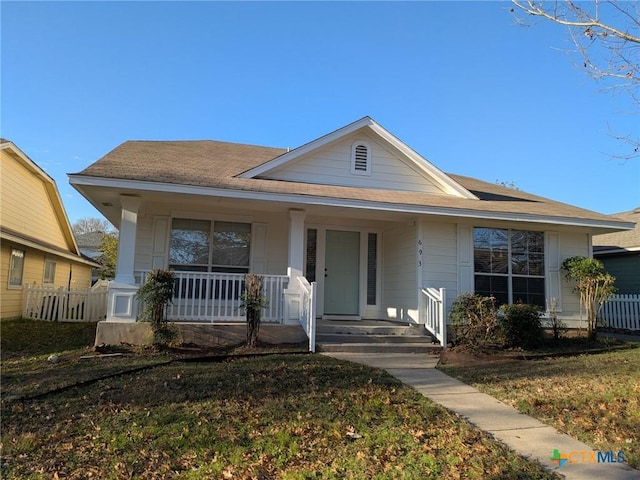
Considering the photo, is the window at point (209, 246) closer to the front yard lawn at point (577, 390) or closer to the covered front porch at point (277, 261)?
the covered front porch at point (277, 261)

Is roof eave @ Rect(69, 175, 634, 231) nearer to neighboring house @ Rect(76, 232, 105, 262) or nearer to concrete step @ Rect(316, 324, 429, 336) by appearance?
concrete step @ Rect(316, 324, 429, 336)

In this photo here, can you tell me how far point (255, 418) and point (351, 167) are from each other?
726cm

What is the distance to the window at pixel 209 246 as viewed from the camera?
32.3 feet

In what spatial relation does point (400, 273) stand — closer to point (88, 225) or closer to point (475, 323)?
point (475, 323)

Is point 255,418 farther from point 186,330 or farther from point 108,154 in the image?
point 108,154

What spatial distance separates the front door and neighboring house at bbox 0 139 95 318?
8.53m

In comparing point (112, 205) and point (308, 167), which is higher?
point (308, 167)

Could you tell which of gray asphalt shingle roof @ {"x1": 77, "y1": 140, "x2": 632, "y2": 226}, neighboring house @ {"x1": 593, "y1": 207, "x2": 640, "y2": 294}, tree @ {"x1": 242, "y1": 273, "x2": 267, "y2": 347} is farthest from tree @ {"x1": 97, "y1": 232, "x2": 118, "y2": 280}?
neighboring house @ {"x1": 593, "y1": 207, "x2": 640, "y2": 294}

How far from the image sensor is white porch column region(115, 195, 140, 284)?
8148mm

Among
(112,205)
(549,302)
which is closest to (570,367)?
(549,302)

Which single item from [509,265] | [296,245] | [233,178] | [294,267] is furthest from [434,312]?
[233,178]

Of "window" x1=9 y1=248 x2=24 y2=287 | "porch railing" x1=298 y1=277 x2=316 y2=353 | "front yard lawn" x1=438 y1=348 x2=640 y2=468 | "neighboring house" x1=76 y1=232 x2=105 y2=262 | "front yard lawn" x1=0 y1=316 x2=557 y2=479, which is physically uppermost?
"neighboring house" x1=76 y1=232 x2=105 y2=262

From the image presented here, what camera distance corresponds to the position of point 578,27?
Answer: 6242 mm

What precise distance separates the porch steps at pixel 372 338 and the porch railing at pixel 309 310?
0.27 m
